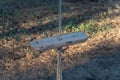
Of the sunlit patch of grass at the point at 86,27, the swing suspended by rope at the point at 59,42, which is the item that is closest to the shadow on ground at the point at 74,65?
the sunlit patch of grass at the point at 86,27

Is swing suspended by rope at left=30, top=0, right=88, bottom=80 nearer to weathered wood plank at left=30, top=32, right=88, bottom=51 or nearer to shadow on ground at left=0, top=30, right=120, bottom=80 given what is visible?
weathered wood plank at left=30, top=32, right=88, bottom=51

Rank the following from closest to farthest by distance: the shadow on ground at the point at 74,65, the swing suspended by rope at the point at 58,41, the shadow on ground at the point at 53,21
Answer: the swing suspended by rope at the point at 58,41 < the shadow on ground at the point at 74,65 < the shadow on ground at the point at 53,21

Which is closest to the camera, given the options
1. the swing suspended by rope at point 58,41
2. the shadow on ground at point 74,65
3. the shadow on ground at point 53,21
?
the swing suspended by rope at point 58,41

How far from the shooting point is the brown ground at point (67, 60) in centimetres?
508

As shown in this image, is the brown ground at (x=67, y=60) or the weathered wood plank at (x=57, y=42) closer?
the weathered wood plank at (x=57, y=42)

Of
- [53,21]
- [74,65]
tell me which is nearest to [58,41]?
[74,65]

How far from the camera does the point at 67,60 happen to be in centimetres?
538

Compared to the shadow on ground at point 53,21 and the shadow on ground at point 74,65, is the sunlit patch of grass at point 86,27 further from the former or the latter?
the shadow on ground at point 74,65

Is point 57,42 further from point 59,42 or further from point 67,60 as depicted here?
point 67,60

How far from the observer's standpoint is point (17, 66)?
5.19 meters

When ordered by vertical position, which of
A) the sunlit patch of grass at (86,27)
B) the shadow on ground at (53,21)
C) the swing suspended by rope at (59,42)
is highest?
the swing suspended by rope at (59,42)

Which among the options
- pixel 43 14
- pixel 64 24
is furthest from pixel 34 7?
pixel 64 24

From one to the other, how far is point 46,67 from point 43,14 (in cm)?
177

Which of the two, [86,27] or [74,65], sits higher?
[86,27]
